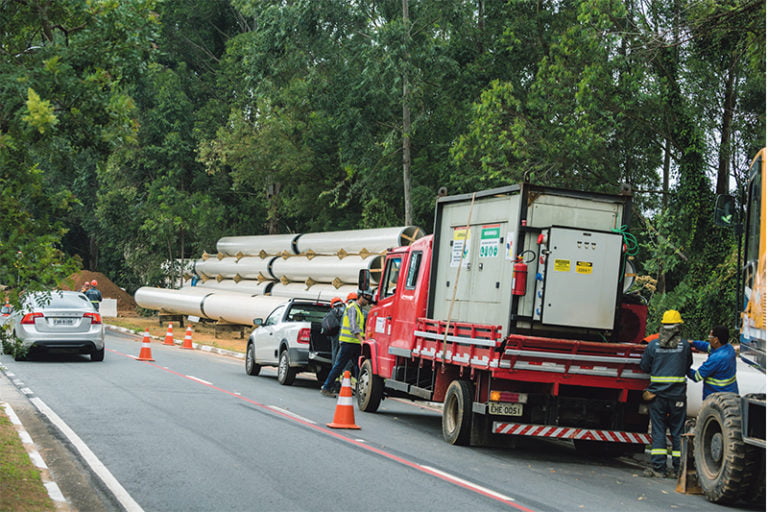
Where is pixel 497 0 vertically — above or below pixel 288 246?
above

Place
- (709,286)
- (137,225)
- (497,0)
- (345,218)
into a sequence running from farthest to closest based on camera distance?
(137,225), (345,218), (497,0), (709,286)

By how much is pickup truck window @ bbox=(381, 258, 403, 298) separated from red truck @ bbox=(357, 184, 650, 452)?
2.25 meters

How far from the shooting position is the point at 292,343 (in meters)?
19.7

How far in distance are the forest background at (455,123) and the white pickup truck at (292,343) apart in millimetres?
4359

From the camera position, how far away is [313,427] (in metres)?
13.5

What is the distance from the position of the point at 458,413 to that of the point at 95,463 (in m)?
4.71

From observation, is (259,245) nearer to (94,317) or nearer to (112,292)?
(94,317)

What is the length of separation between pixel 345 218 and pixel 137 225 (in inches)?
427

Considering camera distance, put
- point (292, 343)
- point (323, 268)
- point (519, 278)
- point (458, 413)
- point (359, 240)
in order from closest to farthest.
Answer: point (519, 278) < point (458, 413) < point (292, 343) < point (359, 240) < point (323, 268)

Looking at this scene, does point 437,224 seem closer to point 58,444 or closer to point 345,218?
point 58,444

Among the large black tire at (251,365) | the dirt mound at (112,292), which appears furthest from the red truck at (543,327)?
the dirt mound at (112,292)

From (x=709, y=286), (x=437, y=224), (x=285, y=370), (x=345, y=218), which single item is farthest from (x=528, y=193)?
(x=345, y=218)

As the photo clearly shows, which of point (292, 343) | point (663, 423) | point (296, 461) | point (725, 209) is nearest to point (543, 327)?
point (663, 423)

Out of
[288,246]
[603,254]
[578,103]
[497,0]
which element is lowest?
[603,254]
